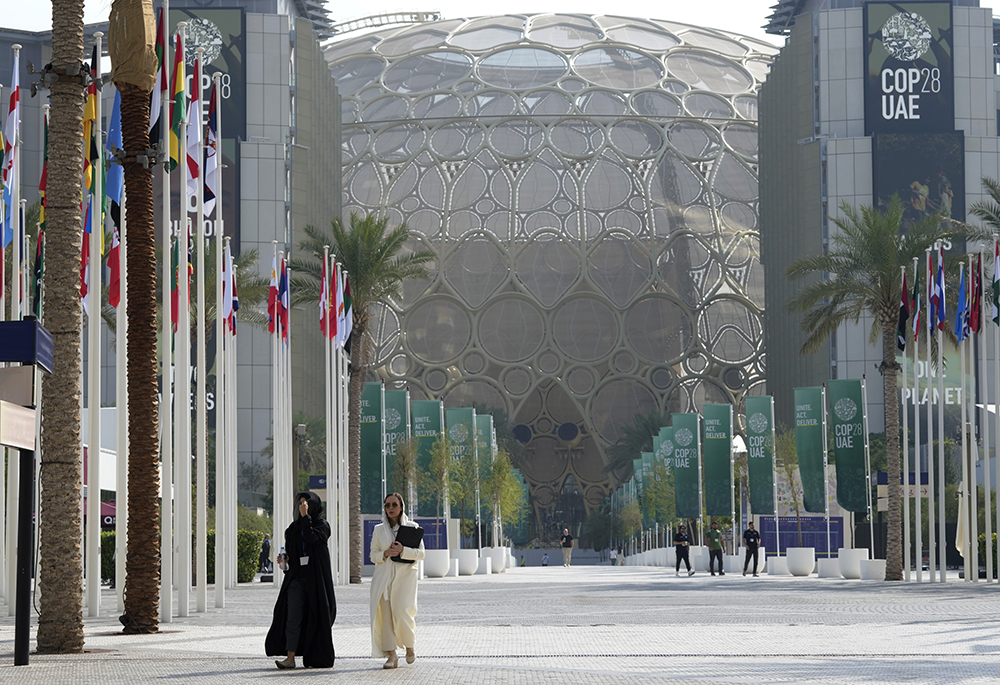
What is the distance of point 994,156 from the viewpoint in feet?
250

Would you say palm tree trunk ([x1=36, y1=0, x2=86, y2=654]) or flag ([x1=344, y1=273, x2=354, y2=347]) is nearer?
palm tree trunk ([x1=36, y1=0, x2=86, y2=654])

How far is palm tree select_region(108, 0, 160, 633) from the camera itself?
1498 centimetres

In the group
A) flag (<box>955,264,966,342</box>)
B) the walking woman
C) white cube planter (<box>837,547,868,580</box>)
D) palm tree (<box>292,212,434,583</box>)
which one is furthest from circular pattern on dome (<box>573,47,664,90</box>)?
the walking woman

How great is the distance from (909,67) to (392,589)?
7059cm

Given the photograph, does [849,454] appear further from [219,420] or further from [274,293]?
[219,420]

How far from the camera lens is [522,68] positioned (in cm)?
9769

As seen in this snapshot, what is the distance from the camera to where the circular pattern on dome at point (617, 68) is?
9688 cm

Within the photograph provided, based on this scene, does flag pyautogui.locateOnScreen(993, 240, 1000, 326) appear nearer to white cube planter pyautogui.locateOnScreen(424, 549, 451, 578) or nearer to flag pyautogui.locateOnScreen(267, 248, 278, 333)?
flag pyautogui.locateOnScreen(267, 248, 278, 333)

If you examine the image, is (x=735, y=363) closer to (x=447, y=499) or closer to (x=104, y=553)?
(x=447, y=499)

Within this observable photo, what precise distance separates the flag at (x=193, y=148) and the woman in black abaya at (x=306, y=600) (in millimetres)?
8642

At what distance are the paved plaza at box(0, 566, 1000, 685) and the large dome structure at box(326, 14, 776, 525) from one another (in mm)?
71696

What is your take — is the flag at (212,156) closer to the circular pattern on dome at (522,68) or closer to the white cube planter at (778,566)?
the white cube planter at (778,566)

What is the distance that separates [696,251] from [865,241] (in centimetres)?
5985

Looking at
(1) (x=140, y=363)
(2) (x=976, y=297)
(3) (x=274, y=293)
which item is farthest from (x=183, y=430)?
(2) (x=976, y=297)
